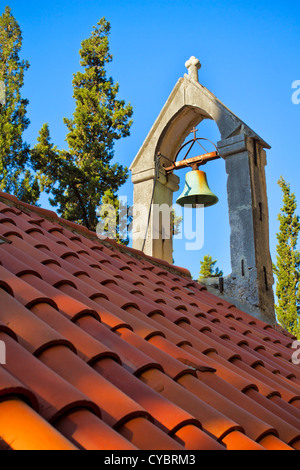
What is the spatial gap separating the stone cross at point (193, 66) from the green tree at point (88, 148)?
10.0m

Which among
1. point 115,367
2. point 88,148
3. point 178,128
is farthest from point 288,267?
point 115,367

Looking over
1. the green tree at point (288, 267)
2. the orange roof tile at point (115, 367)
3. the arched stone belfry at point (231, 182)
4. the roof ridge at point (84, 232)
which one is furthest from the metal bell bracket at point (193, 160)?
the green tree at point (288, 267)

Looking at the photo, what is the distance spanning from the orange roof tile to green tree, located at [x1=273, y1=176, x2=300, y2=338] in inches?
623

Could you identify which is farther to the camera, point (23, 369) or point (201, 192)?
point (201, 192)

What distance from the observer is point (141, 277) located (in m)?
3.43

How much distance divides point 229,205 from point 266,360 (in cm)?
200

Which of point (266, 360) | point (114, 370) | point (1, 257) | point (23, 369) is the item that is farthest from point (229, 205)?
point (23, 369)

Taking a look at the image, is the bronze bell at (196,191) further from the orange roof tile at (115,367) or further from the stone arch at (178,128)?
the orange roof tile at (115,367)

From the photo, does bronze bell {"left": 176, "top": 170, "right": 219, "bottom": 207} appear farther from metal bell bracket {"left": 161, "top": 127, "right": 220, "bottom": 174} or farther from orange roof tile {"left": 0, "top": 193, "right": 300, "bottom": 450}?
orange roof tile {"left": 0, "top": 193, "right": 300, "bottom": 450}

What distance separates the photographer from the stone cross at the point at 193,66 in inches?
204

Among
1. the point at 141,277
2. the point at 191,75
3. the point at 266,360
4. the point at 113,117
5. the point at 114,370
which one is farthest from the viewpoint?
the point at 113,117

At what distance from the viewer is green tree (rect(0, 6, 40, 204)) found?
14.6 metres

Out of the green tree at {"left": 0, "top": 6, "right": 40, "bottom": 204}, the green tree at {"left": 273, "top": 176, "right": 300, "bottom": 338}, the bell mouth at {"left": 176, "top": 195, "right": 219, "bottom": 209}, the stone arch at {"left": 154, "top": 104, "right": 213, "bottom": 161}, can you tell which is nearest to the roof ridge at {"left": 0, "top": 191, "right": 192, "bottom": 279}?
the bell mouth at {"left": 176, "top": 195, "right": 219, "bottom": 209}

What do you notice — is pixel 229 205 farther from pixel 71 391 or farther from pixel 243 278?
pixel 71 391
